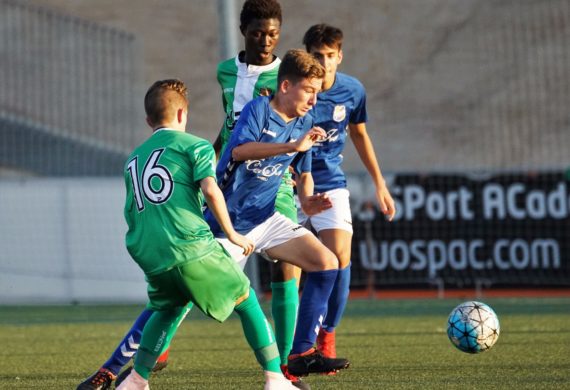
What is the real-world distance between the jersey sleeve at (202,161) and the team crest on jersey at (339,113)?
5.94ft

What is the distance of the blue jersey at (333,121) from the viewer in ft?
21.4

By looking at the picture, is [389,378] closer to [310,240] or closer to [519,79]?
[310,240]

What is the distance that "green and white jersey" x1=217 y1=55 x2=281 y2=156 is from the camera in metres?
6.20

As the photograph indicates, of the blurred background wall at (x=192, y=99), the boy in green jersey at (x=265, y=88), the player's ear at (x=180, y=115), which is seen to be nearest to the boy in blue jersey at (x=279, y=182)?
the boy in green jersey at (x=265, y=88)

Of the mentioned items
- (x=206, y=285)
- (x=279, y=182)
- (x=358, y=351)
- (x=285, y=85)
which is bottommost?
(x=358, y=351)

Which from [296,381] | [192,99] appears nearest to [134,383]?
[296,381]

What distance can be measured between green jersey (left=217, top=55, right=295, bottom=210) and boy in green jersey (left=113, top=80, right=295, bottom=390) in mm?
1250

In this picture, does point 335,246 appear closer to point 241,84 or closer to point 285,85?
point 241,84

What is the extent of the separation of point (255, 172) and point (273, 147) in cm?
31

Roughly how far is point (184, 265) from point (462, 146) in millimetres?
15832

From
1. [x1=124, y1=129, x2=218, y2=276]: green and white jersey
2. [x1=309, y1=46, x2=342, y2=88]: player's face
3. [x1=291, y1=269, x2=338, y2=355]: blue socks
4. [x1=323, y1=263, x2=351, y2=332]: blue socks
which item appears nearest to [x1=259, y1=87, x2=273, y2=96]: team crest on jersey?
[x1=309, y1=46, x2=342, y2=88]: player's face

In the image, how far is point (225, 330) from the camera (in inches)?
364

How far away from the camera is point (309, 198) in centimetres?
573

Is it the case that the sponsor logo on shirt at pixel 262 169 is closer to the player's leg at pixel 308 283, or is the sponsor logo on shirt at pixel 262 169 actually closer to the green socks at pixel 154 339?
the player's leg at pixel 308 283
